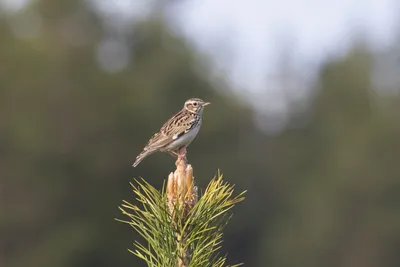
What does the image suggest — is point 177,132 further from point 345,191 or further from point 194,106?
point 345,191

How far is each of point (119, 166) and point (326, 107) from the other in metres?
22.8

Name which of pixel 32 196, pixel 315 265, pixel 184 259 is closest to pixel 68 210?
pixel 32 196

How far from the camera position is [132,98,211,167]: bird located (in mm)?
9953

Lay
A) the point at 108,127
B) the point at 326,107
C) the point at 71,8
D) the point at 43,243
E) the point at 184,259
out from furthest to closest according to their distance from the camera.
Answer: the point at 326,107 < the point at 71,8 < the point at 108,127 < the point at 43,243 < the point at 184,259

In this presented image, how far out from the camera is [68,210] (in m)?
45.3

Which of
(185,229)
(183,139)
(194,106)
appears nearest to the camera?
(185,229)

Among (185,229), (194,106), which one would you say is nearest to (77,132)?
(194,106)

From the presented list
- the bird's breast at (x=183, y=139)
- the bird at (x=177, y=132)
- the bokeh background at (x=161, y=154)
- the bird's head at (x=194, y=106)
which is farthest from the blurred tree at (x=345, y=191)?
the bird's breast at (x=183, y=139)

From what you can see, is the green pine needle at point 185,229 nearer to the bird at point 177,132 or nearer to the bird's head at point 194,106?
the bird at point 177,132

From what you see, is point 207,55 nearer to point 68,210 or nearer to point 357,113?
point 357,113

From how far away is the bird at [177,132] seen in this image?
9953 mm

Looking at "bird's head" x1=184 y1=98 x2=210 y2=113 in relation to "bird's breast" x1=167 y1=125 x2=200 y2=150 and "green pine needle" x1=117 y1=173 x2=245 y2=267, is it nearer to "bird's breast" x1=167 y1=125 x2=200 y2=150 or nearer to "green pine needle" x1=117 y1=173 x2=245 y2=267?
"bird's breast" x1=167 y1=125 x2=200 y2=150

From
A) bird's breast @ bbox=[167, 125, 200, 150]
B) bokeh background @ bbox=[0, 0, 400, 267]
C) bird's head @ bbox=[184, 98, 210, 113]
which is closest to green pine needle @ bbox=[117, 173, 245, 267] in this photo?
bird's breast @ bbox=[167, 125, 200, 150]

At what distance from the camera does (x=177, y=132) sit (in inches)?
395
